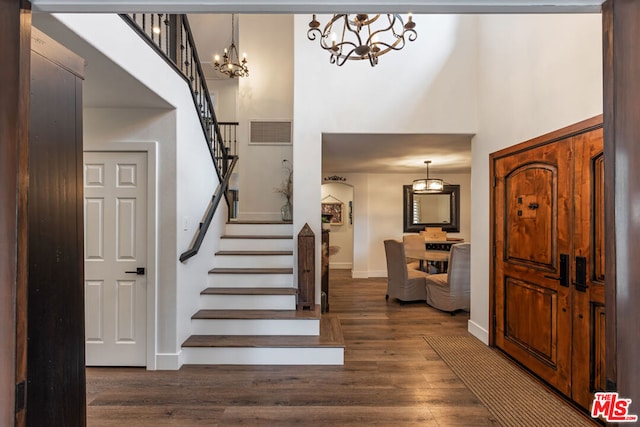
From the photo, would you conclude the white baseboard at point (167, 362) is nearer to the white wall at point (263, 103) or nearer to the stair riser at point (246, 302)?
the stair riser at point (246, 302)

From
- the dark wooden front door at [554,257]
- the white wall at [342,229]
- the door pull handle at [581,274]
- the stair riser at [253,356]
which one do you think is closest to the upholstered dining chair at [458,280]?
the dark wooden front door at [554,257]

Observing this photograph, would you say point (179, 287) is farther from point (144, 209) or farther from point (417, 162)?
point (417, 162)

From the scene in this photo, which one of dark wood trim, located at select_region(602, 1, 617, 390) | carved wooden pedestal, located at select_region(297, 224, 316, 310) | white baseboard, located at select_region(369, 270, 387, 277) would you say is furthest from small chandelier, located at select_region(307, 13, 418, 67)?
white baseboard, located at select_region(369, 270, 387, 277)

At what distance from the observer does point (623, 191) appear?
0.85m

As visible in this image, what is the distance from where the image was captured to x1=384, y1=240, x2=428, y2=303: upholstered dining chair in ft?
16.4

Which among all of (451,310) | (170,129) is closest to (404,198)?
(451,310)

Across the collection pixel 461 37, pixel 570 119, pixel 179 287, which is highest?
pixel 461 37

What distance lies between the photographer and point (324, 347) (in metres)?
2.95

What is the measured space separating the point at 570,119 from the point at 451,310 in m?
2.97

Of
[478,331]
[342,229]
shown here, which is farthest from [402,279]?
[342,229]

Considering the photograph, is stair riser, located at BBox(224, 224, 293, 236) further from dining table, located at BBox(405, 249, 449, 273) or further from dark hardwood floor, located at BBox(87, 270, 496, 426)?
dining table, located at BBox(405, 249, 449, 273)

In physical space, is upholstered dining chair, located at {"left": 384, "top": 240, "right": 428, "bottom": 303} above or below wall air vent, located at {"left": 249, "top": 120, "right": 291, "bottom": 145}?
below

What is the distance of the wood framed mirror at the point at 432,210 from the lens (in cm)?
726
